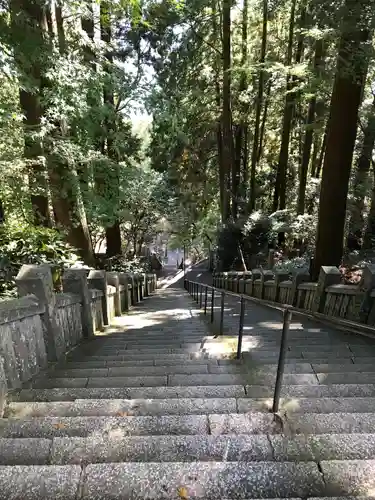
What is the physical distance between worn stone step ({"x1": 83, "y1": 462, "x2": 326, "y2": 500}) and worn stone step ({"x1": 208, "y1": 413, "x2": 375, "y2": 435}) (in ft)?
1.54

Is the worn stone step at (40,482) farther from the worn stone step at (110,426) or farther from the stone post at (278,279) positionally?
the stone post at (278,279)

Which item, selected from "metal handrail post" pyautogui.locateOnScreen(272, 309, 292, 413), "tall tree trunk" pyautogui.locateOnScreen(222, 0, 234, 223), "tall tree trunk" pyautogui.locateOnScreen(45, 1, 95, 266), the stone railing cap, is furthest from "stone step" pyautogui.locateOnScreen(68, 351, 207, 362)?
"tall tree trunk" pyautogui.locateOnScreen(222, 0, 234, 223)

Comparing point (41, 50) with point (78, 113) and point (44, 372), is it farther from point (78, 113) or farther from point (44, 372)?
point (44, 372)

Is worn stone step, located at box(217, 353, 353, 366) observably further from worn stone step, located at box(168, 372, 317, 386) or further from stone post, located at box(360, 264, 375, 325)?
stone post, located at box(360, 264, 375, 325)

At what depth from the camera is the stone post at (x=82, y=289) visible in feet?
18.0

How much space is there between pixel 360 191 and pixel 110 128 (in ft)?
26.6

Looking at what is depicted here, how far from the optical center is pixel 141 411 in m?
2.68

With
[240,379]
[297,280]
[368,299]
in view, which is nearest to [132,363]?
[240,379]

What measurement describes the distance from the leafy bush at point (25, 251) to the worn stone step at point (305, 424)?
409cm

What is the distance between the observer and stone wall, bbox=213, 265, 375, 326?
17.4 feet

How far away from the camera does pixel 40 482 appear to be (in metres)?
1.80

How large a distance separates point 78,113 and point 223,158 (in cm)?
1313

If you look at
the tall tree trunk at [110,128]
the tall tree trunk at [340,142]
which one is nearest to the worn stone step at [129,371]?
the tall tree trunk at [340,142]

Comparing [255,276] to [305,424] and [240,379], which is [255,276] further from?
[305,424]
